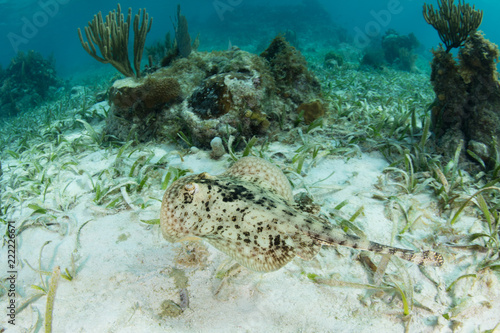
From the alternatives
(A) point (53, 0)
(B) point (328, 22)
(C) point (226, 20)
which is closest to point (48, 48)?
(A) point (53, 0)

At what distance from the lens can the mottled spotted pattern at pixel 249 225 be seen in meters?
2.14

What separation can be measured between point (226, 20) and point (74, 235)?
48.5 m

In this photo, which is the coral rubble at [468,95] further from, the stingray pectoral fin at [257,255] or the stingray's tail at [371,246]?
the stingray pectoral fin at [257,255]

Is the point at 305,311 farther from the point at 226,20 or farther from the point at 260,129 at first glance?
the point at 226,20

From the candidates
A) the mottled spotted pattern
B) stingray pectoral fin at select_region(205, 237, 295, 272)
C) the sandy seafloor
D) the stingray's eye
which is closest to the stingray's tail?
the mottled spotted pattern

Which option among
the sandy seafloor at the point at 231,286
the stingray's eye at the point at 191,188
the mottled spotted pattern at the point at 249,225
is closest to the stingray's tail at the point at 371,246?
the mottled spotted pattern at the point at 249,225

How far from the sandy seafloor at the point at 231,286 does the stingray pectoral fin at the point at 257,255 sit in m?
0.43

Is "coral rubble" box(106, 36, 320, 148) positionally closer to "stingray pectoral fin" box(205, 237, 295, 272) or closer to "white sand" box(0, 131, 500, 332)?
"white sand" box(0, 131, 500, 332)

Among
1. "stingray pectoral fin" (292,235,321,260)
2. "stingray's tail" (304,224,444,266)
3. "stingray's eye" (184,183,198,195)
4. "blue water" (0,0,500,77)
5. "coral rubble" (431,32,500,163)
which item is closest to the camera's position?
"stingray's tail" (304,224,444,266)

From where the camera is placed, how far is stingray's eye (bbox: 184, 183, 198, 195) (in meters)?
2.49

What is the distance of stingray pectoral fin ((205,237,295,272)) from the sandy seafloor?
16.9 inches

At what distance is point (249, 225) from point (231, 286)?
2.21 ft

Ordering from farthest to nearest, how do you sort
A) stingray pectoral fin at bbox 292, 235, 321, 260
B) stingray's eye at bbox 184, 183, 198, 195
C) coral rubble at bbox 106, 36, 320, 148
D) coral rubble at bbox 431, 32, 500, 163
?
1. coral rubble at bbox 106, 36, 320, 148
2. coral rubble at bbox 431, 32, 500, 163
3. stingray's eye at bbox 184, 183, 198, 195
4. stingray pectoral fin at bbox 292, 235, 321, 260

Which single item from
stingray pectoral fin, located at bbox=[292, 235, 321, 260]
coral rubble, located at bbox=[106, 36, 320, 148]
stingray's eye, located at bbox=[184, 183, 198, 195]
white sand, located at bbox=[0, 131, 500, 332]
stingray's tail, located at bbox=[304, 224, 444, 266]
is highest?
coral rubble, located at bbox=[106, 36, 320, 148]
